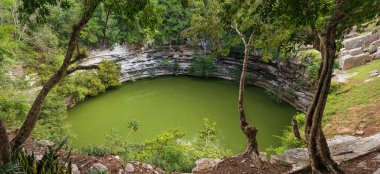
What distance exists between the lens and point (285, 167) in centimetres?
528

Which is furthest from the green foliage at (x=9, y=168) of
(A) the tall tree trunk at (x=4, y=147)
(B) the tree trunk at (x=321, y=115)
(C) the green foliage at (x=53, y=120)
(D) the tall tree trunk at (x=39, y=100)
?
(C) the green foliage at (x=53, y=120)

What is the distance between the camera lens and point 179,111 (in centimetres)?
1464

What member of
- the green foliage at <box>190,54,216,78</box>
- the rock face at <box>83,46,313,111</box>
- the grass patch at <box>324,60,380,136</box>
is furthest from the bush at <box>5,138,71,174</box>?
the green foliage at <box>190,54,216,78</box>

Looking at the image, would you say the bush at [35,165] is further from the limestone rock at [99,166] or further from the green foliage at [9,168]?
the limestone rock at [99,166]

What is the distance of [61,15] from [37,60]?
2.70 meters

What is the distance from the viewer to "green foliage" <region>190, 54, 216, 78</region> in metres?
18.0

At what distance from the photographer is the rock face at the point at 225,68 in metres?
14.1

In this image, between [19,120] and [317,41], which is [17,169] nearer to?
[317,41]

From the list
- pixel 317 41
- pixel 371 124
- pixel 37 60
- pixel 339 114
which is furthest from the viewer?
pixel 37 60

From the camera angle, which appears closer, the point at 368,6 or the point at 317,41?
the point at 368,6

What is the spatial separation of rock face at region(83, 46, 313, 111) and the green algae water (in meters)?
0.59

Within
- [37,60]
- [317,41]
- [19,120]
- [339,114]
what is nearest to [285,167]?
[317,41]

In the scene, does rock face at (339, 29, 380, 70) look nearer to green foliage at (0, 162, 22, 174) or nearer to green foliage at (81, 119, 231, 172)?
green foliage at (81, 119, 231, 172)

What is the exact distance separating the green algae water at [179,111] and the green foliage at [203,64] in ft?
2.00
